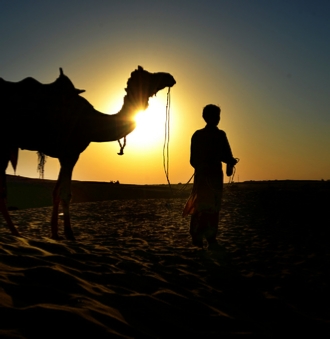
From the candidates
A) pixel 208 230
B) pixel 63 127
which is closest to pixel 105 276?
pixel 208 230

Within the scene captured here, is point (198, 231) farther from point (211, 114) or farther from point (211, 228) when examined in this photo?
point (211, 114)

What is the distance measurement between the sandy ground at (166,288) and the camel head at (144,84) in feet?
8.65

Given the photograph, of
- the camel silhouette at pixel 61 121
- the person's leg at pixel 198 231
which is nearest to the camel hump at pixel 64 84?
the camel silhouette at pixel 61 121

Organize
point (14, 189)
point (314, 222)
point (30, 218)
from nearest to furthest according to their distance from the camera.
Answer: point (314, 222)
point (30, 218)
point (14, 189)

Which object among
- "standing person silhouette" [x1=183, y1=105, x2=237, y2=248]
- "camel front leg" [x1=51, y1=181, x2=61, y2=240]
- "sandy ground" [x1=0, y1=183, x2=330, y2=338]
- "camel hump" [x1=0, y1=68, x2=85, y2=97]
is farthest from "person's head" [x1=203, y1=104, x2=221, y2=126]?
"camel front leg" [x1=51, y1=181, x2=61, y2=240]

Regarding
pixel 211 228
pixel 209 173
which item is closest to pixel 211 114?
pixel 209 173

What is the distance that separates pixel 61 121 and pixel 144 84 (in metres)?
1.63

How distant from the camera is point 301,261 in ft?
22.1

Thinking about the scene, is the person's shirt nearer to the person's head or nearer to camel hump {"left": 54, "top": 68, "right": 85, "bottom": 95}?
the person's head

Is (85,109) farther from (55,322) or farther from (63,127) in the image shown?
(55,322)

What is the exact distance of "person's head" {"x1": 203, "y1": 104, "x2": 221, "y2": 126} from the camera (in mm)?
7719

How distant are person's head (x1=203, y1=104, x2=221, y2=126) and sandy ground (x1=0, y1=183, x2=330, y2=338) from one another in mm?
2178

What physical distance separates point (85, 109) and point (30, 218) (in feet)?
22.0

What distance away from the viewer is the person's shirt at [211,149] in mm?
7684
